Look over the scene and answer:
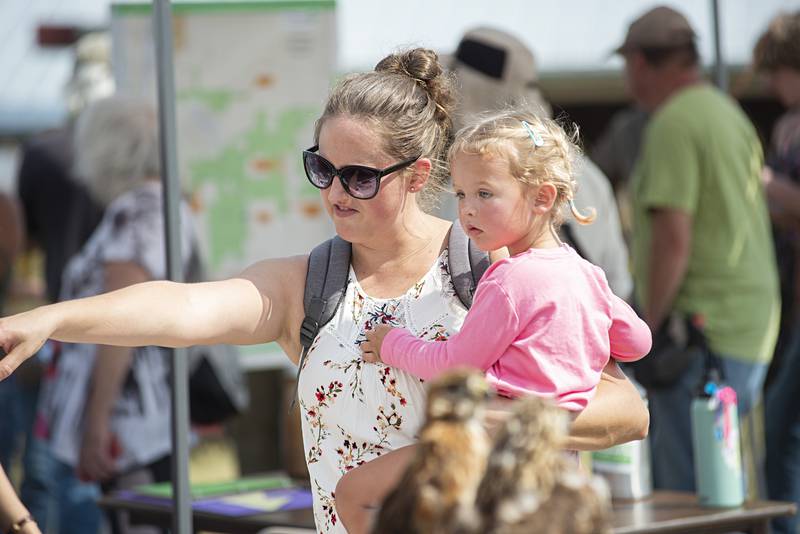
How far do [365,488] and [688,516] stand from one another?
1.18m

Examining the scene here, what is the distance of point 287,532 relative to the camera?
9.71ft

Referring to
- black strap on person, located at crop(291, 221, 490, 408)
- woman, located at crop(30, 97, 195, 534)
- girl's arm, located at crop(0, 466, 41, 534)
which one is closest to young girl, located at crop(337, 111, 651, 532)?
black strap on person, located at crop(291, 221, 490, 408)

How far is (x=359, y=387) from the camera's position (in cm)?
217

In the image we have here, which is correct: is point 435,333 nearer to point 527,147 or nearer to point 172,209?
point 527,147

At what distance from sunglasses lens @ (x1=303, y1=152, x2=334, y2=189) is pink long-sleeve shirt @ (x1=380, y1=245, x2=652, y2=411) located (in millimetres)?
323

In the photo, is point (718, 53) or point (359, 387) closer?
point (359, 387)

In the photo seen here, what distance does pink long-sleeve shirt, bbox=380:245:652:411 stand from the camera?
1966 millimetres

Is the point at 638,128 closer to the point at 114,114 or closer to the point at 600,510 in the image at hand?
the point at 114,114

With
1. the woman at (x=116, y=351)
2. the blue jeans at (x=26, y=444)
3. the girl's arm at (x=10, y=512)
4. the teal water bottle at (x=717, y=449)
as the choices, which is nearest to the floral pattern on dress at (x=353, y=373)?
the girl's arm at (x=10, y=512)

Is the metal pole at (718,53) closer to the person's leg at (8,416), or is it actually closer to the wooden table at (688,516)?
the wooden table at (688,516)

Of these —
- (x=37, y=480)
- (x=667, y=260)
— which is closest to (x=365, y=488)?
(x=667, y=260)

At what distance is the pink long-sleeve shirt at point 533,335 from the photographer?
1.97 m

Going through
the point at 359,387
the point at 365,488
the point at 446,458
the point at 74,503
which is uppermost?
the point at 446,458

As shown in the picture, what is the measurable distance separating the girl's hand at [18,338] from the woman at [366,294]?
1.10 ft
